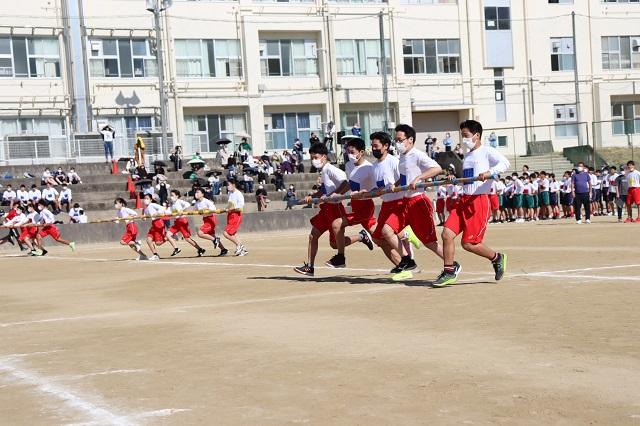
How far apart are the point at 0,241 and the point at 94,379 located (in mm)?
31242

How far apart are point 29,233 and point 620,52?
47.1m

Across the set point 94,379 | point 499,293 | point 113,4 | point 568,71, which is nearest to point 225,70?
point 113,4

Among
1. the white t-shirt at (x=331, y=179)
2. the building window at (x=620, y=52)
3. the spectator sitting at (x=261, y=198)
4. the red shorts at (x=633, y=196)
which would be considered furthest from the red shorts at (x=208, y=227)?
the building window at (x=620, y=52)

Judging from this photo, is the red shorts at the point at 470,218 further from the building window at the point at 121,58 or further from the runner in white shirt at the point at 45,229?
the building window at the point at 121,58

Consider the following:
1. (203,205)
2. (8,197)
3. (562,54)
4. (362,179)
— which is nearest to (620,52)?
(562,54)

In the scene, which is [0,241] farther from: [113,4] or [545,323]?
[545,323]

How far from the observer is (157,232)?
2684 cm

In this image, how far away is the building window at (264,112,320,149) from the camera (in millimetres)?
61344

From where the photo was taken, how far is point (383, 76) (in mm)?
61312

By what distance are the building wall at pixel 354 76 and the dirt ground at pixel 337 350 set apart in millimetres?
39721

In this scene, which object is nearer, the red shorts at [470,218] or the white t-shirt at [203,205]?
the red shorts at [470,218]

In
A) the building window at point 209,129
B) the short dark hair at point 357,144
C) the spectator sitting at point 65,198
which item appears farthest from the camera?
the building window at point 209,129

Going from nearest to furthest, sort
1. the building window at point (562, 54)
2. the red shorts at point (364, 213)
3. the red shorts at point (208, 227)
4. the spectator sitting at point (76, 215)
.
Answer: the red shorts at point (364, 213), the red shorts at point (208, 227), the spectator sitting at point (76, 215), the building window at point (562, 54)

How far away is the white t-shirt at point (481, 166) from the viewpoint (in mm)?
13094
